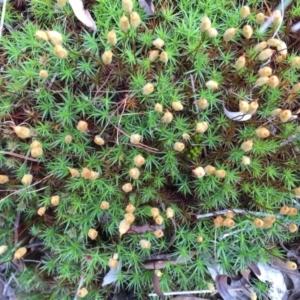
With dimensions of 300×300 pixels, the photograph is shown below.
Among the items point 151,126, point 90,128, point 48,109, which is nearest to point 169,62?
point 151,126

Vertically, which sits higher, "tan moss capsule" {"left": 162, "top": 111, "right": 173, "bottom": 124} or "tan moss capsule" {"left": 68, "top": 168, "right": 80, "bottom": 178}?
"tan moss capsule" {"left": 162, "top": 111, "right": 173, "bottom": 124}

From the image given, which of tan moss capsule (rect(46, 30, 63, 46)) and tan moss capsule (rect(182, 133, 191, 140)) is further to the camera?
tan moss capsule (rect(182, 133, 191, 140))

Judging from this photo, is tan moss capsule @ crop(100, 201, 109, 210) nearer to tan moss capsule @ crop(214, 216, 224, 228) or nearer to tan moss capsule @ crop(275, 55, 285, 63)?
tan moss capsule @ crop(214, 216, 224, 228)

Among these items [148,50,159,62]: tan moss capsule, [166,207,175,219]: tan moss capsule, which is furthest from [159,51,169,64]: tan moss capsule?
[166,207,175,219]: tan moss capsule

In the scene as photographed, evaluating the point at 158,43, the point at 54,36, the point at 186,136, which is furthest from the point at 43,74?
the point at 186,136

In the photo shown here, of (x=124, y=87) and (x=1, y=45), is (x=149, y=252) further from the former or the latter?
(x=1, y=45)

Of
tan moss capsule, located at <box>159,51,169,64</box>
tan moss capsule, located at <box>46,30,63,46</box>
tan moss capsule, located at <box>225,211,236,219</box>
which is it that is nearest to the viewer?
tan moss capsule, located at <box>46,30,63,46</box>

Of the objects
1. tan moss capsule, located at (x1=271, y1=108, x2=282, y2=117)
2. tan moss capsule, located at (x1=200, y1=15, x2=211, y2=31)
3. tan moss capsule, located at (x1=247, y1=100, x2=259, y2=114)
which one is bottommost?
tan moss capsule, located at (x1=271, y1=108, x2=282, y2=117)
